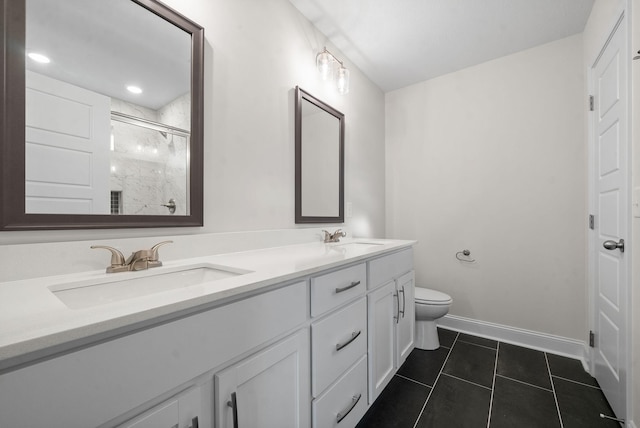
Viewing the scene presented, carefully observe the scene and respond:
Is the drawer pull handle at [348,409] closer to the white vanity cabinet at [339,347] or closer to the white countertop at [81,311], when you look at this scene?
the white vanity cabinet at [339,347]

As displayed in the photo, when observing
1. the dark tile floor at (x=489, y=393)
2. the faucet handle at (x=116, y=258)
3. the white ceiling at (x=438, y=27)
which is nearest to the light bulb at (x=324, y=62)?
the white ceiling at (x=438, y=27)

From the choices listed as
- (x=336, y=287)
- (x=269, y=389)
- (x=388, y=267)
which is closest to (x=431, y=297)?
(x=388, y=267)

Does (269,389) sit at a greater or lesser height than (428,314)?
greater

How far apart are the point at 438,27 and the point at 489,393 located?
2481mm

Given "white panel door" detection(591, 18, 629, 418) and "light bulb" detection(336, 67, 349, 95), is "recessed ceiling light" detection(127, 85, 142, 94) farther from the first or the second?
"white panel door" detection(591, 18, 629, 418)

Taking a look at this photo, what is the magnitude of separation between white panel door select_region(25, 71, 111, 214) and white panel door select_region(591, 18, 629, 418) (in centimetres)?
227

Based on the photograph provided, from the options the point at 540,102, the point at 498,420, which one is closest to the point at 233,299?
the point at 498,420

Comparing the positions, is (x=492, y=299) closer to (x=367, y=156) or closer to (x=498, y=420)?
(x=498, y=420)

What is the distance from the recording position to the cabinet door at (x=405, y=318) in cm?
167

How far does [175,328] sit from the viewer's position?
1.93 feet

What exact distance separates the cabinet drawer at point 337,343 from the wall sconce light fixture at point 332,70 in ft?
5.22

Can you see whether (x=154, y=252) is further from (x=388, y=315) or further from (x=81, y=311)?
(x=388, y=315)

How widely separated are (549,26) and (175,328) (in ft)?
9.55

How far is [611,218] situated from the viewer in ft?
4.81
